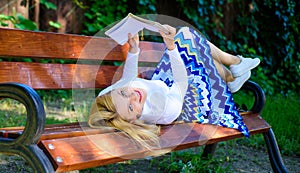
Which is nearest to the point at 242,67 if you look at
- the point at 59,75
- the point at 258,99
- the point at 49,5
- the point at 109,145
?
the point at 258,99

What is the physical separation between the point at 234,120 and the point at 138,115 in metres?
0.76

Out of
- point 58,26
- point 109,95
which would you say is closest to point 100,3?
point 58,26

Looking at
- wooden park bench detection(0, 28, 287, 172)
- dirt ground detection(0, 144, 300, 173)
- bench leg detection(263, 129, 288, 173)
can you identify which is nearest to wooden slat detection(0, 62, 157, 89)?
wooden park bench detection(0, 28, 287, 172)

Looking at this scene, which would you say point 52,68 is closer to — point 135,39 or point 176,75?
point 135,39

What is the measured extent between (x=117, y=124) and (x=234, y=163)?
162 cm

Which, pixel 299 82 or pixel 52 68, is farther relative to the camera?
pixel 299 82

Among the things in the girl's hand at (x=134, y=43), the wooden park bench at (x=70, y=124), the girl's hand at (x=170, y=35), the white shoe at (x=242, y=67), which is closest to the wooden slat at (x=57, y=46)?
the wooden park bench at (x=70, y=124)

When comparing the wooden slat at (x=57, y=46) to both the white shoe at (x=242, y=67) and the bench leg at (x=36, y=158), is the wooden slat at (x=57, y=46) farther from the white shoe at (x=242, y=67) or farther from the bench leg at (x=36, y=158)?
the bench leg at (x=36, y=158)

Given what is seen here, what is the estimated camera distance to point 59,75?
7.97 ft

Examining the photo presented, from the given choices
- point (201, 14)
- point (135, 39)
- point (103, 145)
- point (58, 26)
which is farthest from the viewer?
point (201, 14)

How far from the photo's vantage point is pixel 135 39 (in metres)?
2.58

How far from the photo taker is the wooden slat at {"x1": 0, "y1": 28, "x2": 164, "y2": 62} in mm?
2141

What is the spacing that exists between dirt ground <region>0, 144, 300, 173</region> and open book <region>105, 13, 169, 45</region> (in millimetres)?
1025

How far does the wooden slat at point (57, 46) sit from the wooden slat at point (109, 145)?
66cm
